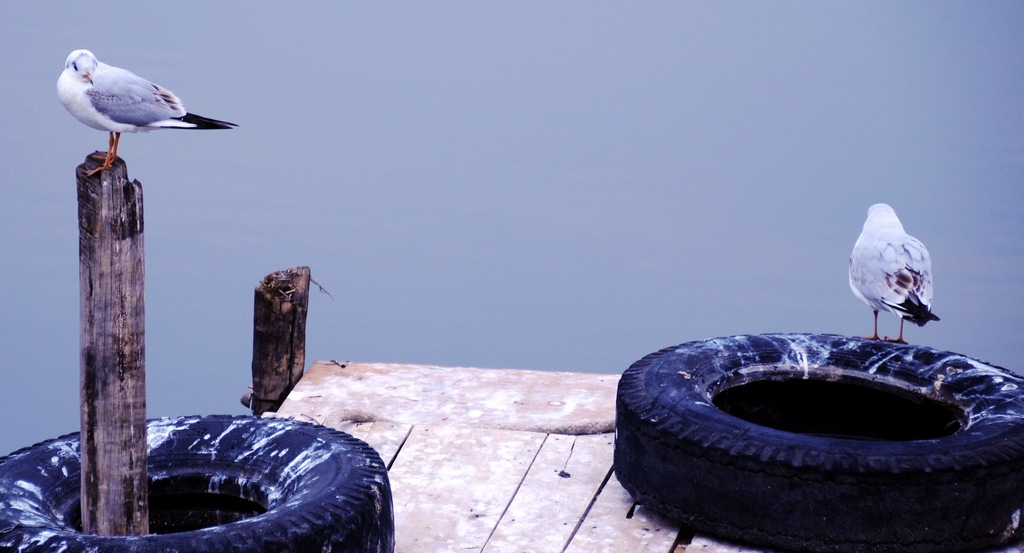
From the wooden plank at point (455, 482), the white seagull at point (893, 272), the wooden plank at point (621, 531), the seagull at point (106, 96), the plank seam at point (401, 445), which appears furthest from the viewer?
the white seagull at point (893, 272)

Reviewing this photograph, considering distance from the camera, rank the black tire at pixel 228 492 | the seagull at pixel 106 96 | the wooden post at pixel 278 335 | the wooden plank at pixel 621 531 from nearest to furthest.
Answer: the black tire at pixel 228 492
the seagull at pixel 106 96
the wooden plank at pixel 621 531
the wooden post at pixel 278 335

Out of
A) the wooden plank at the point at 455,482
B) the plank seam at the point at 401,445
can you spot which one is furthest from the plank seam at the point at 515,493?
the plank seam at the point at 401,445

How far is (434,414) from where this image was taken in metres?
5.63

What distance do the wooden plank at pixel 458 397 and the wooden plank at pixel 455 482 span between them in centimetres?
21

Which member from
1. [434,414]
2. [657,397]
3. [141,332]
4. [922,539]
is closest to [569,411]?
[434,414]

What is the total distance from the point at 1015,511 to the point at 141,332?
9.75 ft

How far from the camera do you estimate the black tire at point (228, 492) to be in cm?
344

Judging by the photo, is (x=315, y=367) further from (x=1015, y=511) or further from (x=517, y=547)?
(x=1015, y=511)

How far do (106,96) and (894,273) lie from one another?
12.1 feet

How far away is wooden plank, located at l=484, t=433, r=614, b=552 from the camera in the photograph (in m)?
4.34

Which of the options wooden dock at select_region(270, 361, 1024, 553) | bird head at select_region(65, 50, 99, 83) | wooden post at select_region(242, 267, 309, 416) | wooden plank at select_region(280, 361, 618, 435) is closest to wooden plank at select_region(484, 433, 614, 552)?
wooden dock at select_region(270, 361, 1024, 553)

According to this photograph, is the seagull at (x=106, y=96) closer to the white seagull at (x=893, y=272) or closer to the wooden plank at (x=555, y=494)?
the wooden plank at (x=555, y=494)

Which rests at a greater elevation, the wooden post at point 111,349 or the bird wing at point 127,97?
the bird wing at point 127,97

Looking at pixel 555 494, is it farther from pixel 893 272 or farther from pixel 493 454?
pixel 893 272
